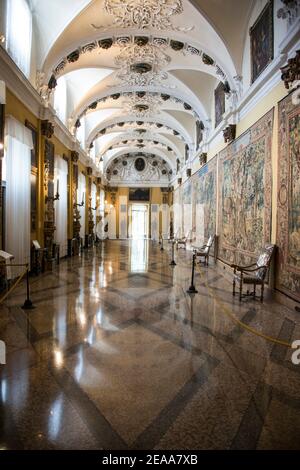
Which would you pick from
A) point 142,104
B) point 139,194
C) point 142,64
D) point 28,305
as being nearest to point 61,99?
point 142,64

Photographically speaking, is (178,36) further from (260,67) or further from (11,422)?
(11,422)

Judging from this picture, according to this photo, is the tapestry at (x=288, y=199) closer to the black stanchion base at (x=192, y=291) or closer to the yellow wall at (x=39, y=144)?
the black stanchion base at (x=192, y=291)

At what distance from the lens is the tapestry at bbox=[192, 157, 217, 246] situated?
12.9 m

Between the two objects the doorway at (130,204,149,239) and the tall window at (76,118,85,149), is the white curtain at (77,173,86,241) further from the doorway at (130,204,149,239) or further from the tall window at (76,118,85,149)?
the doorway at (130,204,149,239)

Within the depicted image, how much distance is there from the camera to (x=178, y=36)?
9.52 metres

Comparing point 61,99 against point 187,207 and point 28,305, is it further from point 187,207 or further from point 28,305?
point 28,305

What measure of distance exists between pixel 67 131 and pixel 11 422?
41.0ft

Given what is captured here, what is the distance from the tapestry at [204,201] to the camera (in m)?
12.9

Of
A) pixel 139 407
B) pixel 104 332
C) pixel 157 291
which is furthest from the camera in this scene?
pixel 157 291

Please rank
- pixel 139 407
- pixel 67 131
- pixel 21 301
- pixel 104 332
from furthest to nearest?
pixel 67 131 < pixel 21 301 < pixel 104 332 < pixel 139 407

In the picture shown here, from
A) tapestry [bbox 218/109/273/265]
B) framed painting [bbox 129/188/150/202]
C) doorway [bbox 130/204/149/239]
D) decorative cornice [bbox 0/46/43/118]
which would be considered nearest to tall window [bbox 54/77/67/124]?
decorative cornice [bbox 0/46/43/118]

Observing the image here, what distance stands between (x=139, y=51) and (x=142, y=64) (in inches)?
37.5

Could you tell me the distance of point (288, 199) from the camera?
6090 mm
